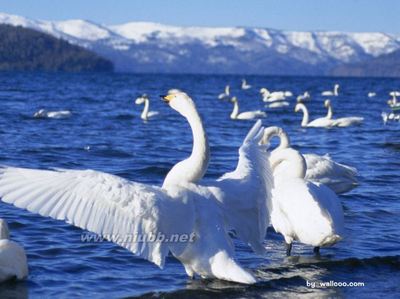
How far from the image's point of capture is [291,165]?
10.7 metres

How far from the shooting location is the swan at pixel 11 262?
784 centimetres

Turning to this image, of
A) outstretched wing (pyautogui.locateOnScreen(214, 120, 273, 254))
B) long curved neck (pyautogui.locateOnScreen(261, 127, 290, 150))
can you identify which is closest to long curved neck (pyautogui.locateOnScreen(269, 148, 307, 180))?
long curved neck (pyautogui.locateOnScreen(261, 127, 290, 150))

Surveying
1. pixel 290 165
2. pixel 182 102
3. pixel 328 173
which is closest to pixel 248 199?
pixel 182 102

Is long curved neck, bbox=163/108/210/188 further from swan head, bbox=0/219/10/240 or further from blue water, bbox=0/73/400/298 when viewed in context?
swan head, bbox=0/219/10/240

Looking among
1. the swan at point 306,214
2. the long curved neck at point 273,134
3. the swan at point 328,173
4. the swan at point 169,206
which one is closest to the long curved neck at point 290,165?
the swan at point 306,214

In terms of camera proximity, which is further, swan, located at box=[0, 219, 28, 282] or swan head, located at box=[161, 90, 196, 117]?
swan, located at box=[0, 219, 28, 282]

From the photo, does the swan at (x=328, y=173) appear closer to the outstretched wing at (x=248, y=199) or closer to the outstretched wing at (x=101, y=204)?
the outstretched wing at (x=248, y=199)

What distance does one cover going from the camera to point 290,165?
10.7 m

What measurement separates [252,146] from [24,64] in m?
181

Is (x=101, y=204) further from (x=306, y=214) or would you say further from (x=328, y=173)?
(x=328, y=173)

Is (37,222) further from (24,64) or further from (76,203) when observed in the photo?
(24,64)

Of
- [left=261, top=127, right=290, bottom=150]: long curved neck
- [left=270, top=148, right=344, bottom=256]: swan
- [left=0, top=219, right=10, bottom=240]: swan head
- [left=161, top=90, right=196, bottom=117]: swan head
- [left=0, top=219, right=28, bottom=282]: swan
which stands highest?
[left=161, top=90, right=196, bottom=117]: swan head

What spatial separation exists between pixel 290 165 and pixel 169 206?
3.95m

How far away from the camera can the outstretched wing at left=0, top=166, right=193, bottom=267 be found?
6.59 m
